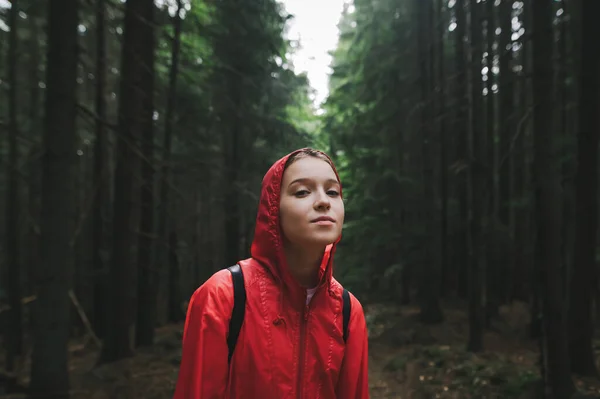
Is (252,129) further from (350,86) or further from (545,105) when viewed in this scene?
(545,105)

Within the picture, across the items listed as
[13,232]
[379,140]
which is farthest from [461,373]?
[13,232]

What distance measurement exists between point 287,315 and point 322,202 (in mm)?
496

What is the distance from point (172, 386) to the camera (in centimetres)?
702

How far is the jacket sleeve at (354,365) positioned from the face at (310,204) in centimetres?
44

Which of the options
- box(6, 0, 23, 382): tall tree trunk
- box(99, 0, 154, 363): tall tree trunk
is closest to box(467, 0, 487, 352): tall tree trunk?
box(99, 0, 154, 363): tall tree trunk

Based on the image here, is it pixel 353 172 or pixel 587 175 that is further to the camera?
pixel 353 172

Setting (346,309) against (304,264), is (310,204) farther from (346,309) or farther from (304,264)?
(346,309)

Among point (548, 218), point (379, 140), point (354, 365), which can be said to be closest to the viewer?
point (354, 365)

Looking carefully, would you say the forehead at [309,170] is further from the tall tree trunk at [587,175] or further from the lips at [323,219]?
the tall tree trunk at [587,175]

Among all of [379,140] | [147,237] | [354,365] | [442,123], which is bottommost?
[354,365]

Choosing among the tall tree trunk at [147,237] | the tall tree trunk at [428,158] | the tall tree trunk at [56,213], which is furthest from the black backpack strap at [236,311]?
the tall tree trunk at [428,158]

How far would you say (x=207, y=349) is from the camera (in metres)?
1.65

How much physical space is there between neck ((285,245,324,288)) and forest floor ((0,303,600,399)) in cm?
543

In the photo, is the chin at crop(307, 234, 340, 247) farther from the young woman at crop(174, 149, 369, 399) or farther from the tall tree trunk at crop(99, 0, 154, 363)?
the tall tree trunk at crop(99, 0, 154, 363)
